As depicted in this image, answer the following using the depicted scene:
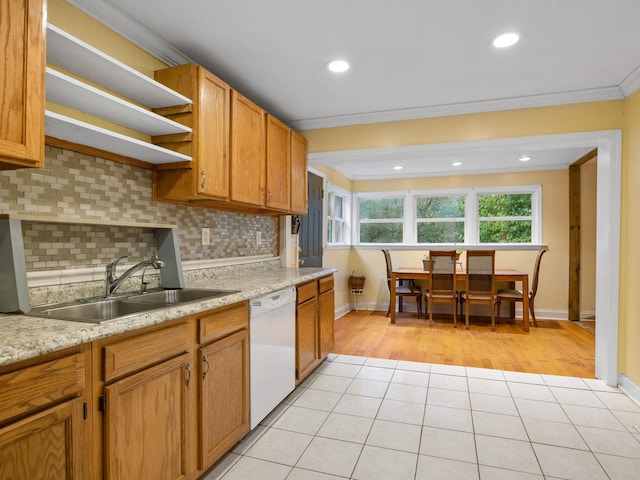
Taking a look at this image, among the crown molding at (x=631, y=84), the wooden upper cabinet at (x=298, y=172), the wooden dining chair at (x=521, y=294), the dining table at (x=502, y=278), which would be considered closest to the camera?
the crown molding at (x=631, y=84)

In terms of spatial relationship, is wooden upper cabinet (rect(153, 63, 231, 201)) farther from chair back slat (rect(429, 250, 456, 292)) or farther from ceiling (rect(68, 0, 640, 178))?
chair back slat (rect(429, 250, 456, 292))

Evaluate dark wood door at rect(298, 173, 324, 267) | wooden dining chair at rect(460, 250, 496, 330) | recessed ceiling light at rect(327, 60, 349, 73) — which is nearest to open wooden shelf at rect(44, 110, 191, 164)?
Answer: recessed ceiling light at rect(327, 60, 349, 73)

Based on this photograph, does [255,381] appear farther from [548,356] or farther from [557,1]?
[548,356]

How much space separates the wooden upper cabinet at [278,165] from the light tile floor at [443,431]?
1.51m

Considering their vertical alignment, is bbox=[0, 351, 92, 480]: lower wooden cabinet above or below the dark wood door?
below

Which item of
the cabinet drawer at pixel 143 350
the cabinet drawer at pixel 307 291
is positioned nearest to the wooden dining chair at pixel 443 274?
the cabinet drawer at pixel 307 291

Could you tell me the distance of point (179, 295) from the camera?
83.0 inches

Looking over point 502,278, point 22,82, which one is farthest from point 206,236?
point 502,278

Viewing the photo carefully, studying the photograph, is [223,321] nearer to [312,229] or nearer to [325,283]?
[325,283]

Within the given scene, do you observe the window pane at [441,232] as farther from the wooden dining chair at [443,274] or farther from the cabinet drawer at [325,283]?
the cabinet drawer at [325,283]

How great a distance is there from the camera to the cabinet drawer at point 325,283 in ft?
10.5

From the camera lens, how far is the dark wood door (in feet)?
14.4

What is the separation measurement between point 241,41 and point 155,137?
0.78m

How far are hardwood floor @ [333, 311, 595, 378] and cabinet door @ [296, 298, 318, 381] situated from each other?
2.85 feet
